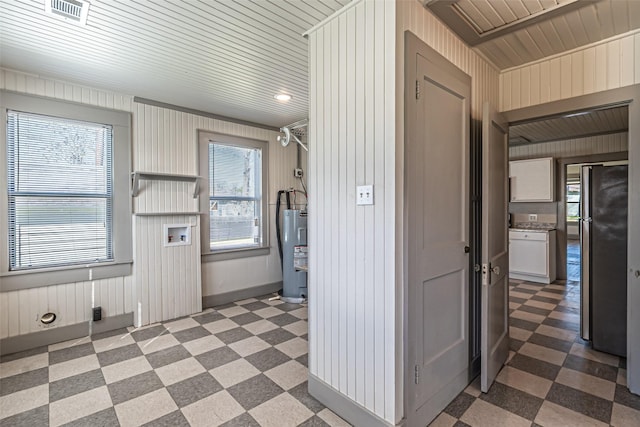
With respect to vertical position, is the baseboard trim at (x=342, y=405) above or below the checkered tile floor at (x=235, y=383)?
above

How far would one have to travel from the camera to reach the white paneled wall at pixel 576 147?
4982 millimetres

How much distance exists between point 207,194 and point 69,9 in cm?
239

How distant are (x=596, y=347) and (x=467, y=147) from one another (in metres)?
2.32

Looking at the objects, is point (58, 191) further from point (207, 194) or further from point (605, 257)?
point (605, 257)

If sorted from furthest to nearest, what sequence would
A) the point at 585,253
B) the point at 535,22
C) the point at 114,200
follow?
the point at 114,200 → the point at 585,253 → the point at 535,22

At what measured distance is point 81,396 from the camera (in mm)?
2186

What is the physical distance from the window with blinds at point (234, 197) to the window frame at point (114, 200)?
1.00m

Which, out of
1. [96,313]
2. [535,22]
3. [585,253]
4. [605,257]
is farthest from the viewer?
[96,313]

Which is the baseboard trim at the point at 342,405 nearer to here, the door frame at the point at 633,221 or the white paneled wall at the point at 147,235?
the door frame at the point at 633,221

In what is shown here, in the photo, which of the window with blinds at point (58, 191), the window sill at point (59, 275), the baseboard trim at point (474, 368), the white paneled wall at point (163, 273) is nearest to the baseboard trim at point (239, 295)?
the white paneled wall at point (163, 273)

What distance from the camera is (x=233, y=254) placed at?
4344 mm

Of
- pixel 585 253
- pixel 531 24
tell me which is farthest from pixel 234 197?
pixel 585 253

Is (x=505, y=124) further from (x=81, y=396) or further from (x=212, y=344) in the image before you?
(x=81, y=396)

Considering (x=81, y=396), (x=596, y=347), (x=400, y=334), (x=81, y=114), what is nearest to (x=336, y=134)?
(x=400, y=334)
